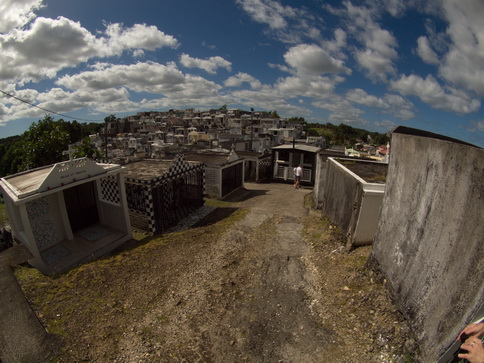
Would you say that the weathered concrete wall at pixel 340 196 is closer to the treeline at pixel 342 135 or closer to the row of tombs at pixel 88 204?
the row of tombs at pixel 88 204

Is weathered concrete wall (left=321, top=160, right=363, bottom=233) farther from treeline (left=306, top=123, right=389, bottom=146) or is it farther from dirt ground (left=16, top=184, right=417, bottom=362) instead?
treeline (left=306, top=123, right=389, bottom=146)

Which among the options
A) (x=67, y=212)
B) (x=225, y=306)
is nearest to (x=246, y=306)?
(x=225, y=306)

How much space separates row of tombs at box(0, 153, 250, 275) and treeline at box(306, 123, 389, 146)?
201 ft

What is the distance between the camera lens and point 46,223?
29.2 ft

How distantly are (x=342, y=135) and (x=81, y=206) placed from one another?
82792 millimetres

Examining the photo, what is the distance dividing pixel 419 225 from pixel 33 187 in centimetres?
999

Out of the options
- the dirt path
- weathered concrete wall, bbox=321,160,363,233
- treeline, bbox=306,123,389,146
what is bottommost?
treeline, bbox=306,123,389,146

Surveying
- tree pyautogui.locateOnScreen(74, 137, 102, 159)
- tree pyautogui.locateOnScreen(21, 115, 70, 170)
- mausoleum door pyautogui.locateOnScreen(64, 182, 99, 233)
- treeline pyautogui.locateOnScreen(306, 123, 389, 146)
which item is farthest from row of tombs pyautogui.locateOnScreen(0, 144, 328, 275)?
treeline pyautogui.locateOnScreen(306, 123, 389, 146)

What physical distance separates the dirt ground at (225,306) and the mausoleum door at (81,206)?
9.82 ft

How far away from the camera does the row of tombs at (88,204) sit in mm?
8188

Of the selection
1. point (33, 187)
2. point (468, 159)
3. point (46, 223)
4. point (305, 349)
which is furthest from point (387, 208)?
point (46, 223)

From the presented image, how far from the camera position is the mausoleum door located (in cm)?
984

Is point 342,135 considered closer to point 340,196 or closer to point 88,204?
point 340,196

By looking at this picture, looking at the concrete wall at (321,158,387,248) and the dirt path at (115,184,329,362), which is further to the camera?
the concrete wall at (321,158,387,248)
